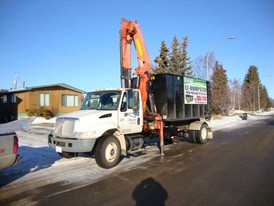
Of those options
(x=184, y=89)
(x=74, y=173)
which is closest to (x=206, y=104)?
(x=184, y=89)

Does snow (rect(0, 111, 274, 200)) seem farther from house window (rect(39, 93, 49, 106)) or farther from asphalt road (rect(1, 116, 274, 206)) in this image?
house window (rect(39, 93, 49, 106))

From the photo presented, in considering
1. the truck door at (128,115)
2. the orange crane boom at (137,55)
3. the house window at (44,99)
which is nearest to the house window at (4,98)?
the house window at (44,99)

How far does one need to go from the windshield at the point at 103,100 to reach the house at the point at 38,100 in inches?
841

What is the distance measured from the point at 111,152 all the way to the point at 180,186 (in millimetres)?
2790

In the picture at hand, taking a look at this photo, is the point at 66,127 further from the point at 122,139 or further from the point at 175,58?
the point at 175,58

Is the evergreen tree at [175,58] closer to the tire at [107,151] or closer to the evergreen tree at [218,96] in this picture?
the evergreen tree at [218,96]

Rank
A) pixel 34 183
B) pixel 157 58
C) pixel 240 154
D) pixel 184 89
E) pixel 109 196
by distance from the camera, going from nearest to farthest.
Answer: pixel 109 196
pixel 34 183
pixel 240 154
pixel 184 89
pixel 157 58

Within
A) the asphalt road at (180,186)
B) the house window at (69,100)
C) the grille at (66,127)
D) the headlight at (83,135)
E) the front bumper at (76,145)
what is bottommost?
the asphalt road at (180,186)

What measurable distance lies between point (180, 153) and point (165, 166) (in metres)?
2.52

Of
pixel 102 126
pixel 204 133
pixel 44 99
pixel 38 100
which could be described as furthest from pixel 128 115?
pixel 44 99

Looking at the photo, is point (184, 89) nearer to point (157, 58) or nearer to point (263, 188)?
point (263, 188)

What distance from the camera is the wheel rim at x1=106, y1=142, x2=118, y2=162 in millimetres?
7766

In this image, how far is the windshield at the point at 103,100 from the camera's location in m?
8.61

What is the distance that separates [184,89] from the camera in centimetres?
1198
